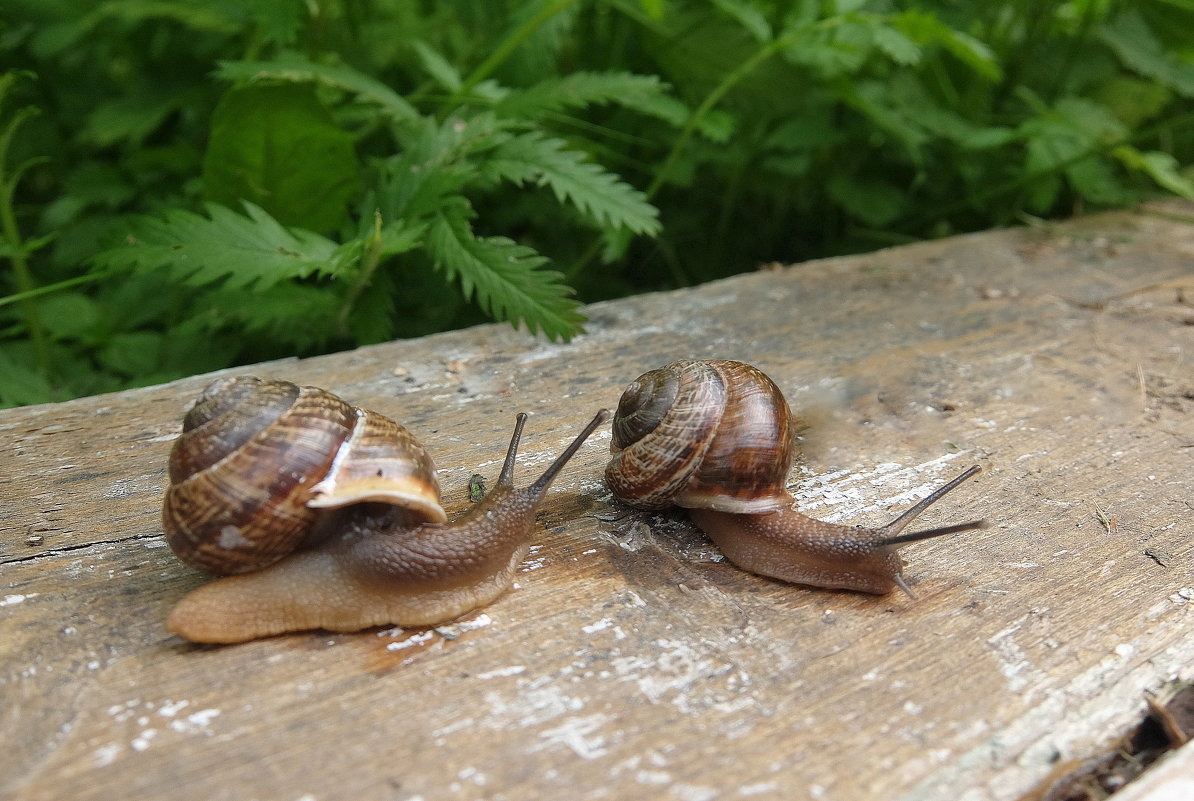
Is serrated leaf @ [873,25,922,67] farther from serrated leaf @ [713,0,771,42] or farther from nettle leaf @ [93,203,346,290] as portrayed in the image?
nettle leaf @ [93,203,346,290]

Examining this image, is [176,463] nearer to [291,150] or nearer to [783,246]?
[291,150]

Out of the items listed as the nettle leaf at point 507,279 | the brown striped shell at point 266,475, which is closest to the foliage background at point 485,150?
the nettle leaf at point 507,279

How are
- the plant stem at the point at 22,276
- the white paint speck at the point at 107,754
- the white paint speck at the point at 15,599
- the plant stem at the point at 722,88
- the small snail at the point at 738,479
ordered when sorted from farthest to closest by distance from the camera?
1. the plant stem at the point at 722,88
2. the plant stem at the point at 22,276
3. the small snail at the point at 738,479
4. the white paint speck at the point at 15,599
5. the white paint speck at the point at 107,754

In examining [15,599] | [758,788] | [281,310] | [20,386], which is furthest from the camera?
[281,310]

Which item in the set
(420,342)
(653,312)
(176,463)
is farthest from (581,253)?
(176,463)

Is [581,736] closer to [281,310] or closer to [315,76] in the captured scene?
→ [281,310]

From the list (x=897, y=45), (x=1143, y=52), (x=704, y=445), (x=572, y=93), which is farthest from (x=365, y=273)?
(x=1143, y=52)

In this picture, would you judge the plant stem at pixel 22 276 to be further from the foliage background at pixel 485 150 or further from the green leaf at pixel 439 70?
the green leaf at pixel 439 70
